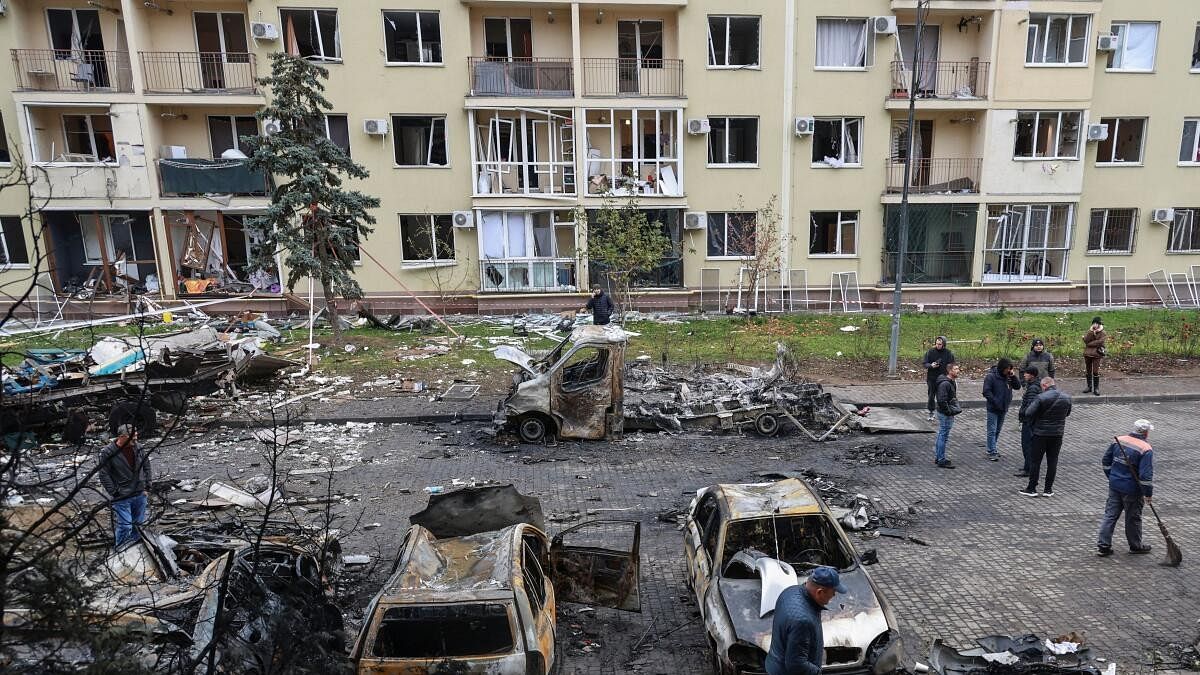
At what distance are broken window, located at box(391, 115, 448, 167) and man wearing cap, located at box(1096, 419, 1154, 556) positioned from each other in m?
20.9

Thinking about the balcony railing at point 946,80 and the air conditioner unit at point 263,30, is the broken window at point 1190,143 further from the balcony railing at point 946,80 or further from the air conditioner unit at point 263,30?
the air conditioner unit at point 263,30

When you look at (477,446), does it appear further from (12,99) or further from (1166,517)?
(12,99)

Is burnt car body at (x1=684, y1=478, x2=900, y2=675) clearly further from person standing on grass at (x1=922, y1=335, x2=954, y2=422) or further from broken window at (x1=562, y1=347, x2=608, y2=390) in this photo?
person standing on grass at (x1=922, y1=335, x2=954, y2=422)

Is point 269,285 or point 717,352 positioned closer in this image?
point 717,352

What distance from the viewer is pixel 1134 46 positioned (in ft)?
78.4

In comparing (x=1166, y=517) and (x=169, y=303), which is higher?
(x=169, y=303)

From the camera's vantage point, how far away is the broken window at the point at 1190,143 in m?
24.4

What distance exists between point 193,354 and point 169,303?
11.8 meters

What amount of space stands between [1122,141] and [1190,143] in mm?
2526

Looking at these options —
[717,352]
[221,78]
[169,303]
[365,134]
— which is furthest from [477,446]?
[221,78]

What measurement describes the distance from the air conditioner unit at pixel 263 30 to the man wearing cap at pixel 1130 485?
24.5 m

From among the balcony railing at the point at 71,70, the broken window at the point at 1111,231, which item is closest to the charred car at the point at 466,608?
Answer: the balcony railing at the point at 71,70

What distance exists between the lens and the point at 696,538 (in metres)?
6.60

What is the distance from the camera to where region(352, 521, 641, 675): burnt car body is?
4.54 m
